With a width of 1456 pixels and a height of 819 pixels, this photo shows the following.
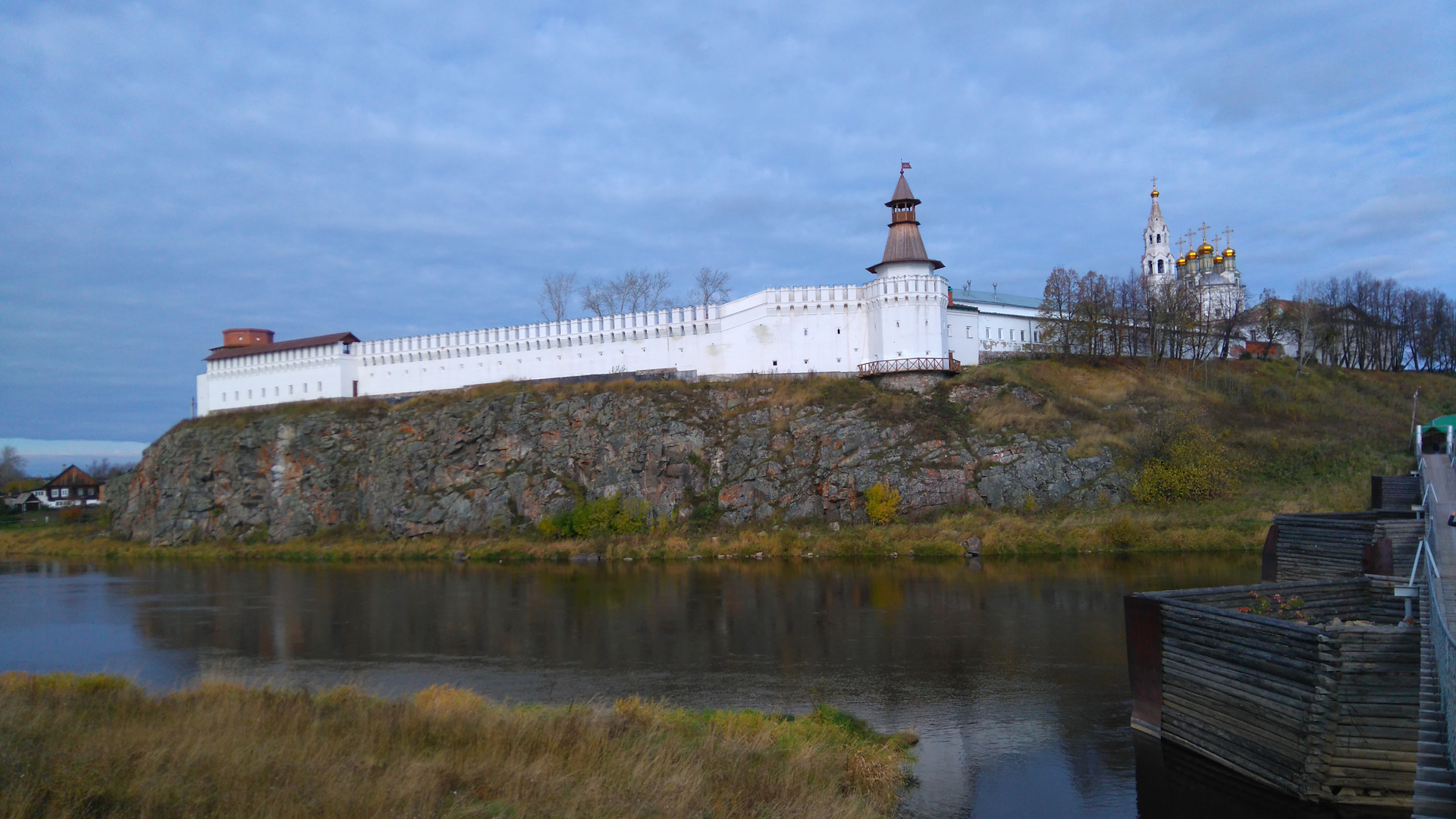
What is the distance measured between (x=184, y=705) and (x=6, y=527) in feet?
211

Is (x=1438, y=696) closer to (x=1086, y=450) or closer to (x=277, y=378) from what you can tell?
(x=1086, y=450)

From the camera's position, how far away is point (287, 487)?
46.0m

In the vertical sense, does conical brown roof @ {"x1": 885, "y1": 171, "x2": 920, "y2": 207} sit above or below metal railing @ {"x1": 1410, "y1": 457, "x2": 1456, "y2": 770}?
above

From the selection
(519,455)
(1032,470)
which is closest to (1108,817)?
(1032,470)

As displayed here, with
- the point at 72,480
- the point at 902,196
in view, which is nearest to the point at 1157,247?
the point at 902,196

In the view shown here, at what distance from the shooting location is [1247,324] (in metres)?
50.6

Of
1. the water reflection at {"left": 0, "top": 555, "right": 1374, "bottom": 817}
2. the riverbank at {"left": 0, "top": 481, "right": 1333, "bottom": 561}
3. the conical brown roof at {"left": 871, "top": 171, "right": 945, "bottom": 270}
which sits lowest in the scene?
the water reflection at {"left": 0, "top": 555, "right": 1374, "bottom": 817}

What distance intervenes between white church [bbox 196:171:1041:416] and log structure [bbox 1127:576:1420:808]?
2821 cm

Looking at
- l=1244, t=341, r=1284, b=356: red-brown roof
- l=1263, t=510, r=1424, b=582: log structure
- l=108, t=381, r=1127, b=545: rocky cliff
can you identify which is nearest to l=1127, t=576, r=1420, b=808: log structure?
l=1263, t=510, r=1424, b=582: log structure

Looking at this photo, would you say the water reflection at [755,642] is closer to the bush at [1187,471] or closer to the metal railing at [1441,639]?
the metal railing at [1441,639]

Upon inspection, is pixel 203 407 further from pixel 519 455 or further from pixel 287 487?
pixel 519 455

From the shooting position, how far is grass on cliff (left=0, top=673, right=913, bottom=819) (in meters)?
7.44

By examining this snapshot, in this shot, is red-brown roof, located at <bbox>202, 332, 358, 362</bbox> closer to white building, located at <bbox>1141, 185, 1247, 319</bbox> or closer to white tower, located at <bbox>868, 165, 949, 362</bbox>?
white tower, located at <bbox>868, 165, 949, 362</bbox>

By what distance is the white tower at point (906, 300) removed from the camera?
40500 mm
